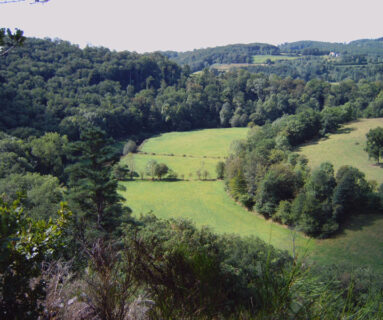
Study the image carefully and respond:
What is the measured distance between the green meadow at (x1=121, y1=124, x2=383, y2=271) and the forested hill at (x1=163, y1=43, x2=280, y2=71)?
347 ft

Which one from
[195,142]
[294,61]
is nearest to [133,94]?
[195,142]

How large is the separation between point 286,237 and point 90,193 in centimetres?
1574

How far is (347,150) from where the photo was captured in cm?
4081

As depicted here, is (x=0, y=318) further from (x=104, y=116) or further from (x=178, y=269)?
(x=104, y=116)

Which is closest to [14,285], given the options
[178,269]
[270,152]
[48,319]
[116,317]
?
[48,319]

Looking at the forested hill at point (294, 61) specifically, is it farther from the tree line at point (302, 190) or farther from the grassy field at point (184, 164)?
the tree line at point (302, 190)

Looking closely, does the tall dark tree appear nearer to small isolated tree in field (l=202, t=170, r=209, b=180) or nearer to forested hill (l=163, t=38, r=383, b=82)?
small isolated tree in field (l=202, t=170, r=209, b=180)

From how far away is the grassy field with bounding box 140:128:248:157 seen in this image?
5406cm

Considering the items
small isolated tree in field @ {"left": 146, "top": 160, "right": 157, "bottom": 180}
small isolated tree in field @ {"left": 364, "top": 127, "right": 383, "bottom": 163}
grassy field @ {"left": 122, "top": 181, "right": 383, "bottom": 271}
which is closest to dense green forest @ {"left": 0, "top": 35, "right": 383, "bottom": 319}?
grassy field @ {"left": 122, "top": 181, "right": 383, "bottom": 271}

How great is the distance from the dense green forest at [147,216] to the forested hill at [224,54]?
56675 millimetres

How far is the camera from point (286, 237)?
24.5 metres

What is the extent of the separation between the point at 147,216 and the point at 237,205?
51.4 ft

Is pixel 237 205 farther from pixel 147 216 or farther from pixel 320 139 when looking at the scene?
pixel 320 139

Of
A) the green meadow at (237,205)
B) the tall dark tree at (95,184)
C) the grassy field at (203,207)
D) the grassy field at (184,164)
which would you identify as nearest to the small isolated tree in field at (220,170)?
the grassy field at (184,164)
